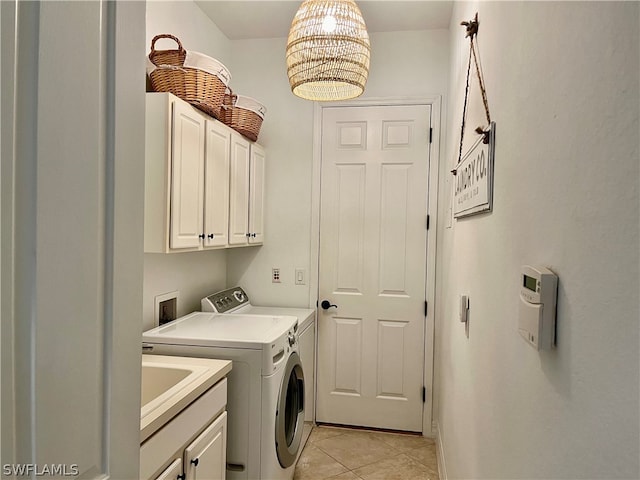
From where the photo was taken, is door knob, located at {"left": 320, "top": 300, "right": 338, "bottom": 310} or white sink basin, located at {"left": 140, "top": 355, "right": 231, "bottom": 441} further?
door knob, located at {"left": 320, "top": 300, "right": 338, "bottom": 310}

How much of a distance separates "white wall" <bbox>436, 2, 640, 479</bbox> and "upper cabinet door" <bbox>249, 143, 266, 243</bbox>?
6.09 feet

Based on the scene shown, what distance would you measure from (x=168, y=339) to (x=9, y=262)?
1493 mm

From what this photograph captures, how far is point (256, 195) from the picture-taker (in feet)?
9.57

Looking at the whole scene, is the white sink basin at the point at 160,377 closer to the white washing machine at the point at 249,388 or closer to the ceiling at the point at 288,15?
the white washing machine at the point at 249,388

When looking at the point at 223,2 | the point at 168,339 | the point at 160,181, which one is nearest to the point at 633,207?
the point at 160,181

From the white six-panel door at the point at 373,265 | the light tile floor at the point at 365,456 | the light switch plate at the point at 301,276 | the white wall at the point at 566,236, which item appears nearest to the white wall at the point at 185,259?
the light switch plate at the point at 301,276

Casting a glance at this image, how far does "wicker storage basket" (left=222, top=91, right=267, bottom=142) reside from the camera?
2.53 metres

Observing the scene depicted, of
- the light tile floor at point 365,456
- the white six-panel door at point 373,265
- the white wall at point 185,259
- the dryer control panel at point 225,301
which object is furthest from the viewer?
the white six-panel door at point 373,265

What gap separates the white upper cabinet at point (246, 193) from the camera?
8.36ft

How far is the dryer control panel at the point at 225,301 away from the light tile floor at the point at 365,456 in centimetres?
106

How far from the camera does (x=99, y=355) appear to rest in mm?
760

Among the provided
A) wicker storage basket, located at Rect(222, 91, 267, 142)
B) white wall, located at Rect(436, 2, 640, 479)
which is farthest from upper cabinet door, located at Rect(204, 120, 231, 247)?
white wall, located at Rect(436, 2, 640, 479)

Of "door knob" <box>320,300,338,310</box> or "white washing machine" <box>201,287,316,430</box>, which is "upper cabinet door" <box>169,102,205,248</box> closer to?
"white washing machine" <box>201,287,316,430</box>

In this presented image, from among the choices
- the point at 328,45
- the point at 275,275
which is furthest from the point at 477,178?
the point at 275,275
